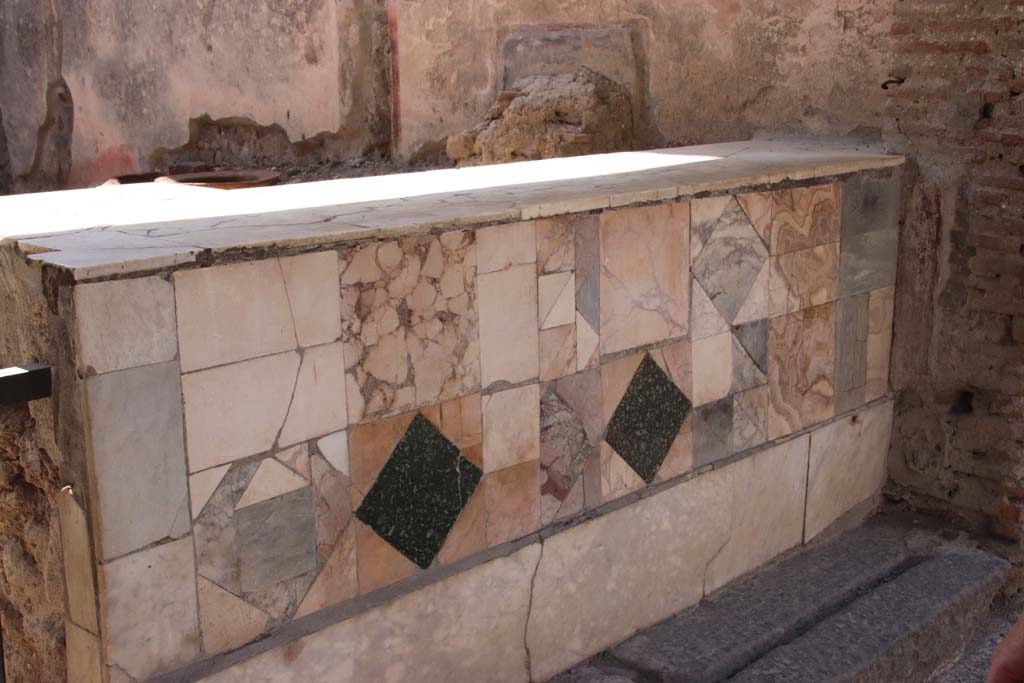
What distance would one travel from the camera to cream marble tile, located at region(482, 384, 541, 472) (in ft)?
6.99

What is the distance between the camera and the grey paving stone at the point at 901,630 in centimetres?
237

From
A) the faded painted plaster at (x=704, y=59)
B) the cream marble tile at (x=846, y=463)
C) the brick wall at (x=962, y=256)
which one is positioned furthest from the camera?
the faded painted plaster at (x=704, y=59)

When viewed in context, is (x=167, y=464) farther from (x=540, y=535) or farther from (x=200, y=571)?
(x=540, y=535)

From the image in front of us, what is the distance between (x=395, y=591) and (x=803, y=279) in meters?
1.39

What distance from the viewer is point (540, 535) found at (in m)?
2.25

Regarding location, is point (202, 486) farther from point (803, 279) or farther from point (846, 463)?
point (846, 463)

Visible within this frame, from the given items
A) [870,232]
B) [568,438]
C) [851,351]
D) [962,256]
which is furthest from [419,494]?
[962,256]

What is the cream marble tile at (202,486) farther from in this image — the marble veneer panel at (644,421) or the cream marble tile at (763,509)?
the cream marble tile at (763,509)

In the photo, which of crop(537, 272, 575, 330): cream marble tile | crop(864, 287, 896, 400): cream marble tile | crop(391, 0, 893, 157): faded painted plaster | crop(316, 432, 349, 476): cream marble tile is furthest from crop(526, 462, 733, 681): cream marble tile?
crop(391, 0, 893, 157): faded painted plaster

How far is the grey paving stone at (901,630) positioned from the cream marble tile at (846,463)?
28cm

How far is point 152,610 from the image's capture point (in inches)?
65.4

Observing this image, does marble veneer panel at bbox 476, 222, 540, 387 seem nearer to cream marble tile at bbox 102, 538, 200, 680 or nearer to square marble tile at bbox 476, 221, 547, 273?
square marble tile at bbox 476, 221, 547, 273

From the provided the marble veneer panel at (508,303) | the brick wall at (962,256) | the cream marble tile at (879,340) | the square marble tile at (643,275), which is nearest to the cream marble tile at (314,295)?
the marble veneer panel at (508,303)

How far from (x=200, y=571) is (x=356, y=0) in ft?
11.6
